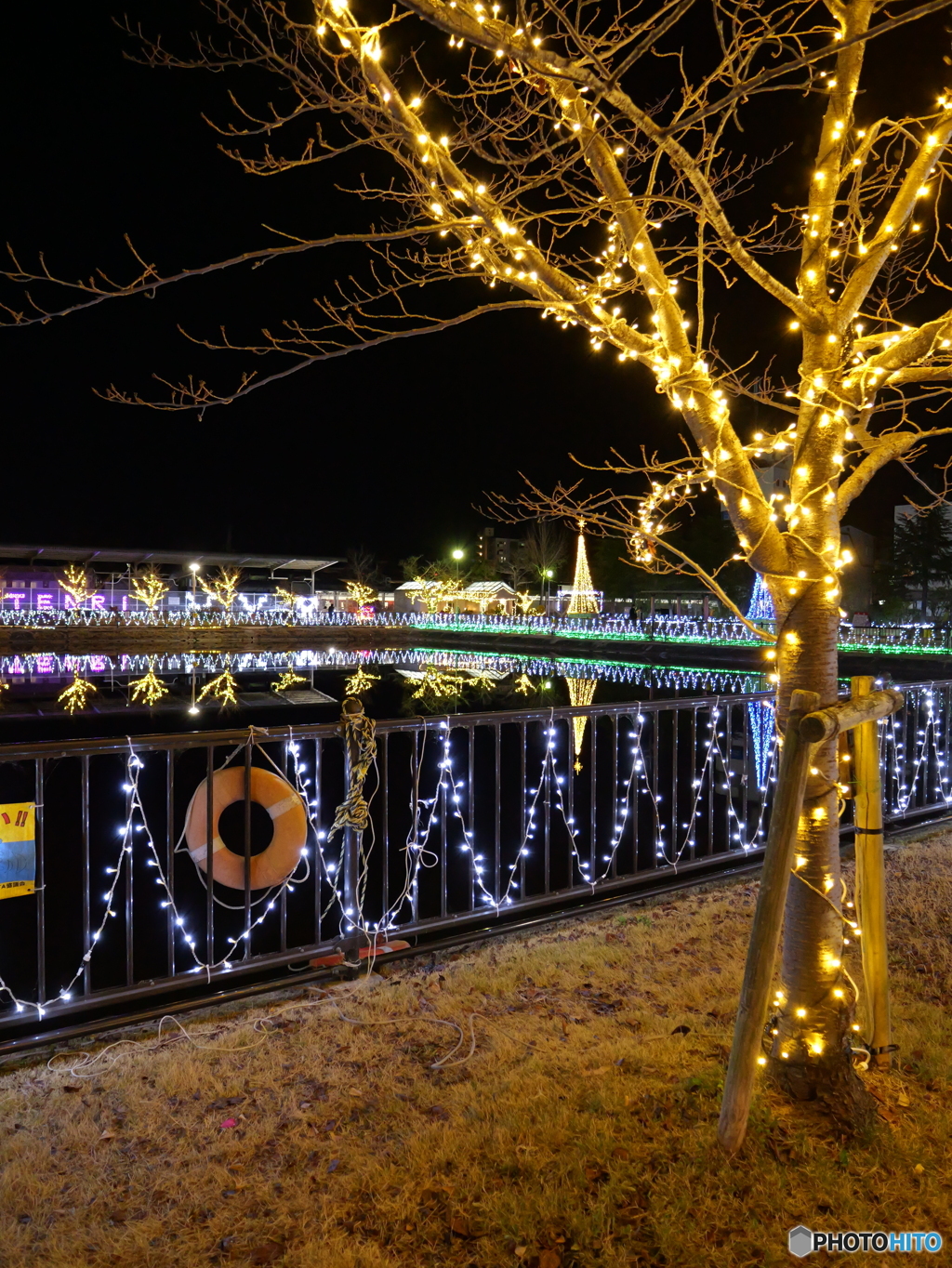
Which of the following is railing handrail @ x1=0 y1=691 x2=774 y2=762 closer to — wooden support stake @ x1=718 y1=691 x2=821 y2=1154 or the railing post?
the railing post

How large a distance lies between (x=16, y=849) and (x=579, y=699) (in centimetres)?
1626

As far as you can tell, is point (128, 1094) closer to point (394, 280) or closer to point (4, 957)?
point (4, 957)

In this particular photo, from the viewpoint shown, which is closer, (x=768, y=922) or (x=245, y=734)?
(x=768, y=922)

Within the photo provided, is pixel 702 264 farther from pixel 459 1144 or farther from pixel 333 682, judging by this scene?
pixel 333 682

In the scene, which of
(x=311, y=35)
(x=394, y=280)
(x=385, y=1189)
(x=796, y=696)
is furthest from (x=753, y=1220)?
(x=311, y=35)

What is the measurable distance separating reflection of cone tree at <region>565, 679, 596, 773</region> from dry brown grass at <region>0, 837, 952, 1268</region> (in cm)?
644

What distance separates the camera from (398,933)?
4.45 m

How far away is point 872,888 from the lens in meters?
3.16

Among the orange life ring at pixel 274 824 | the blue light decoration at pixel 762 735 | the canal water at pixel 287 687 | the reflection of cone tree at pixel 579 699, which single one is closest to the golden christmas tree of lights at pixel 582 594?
the canal water at pixel 287 687

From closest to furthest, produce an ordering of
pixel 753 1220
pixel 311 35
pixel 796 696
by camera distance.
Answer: pixel 753 1220 → pixel 796 696 → pixel 311 35

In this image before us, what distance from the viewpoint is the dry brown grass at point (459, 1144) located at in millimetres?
2359

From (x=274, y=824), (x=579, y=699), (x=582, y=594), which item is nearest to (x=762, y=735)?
(x=579, y=699)

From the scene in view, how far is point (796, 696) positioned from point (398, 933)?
8.72 ft

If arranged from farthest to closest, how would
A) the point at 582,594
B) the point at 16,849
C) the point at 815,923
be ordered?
the point at 582,594
the point at 16,849
the point at 815,923
